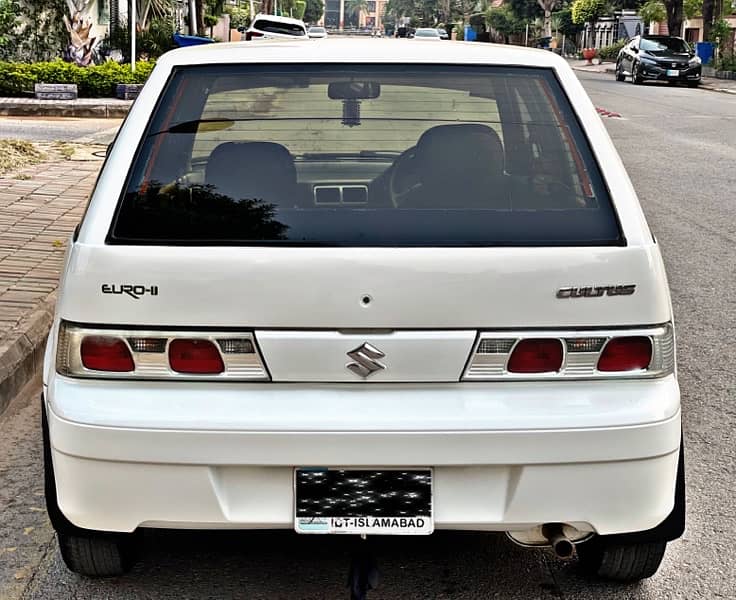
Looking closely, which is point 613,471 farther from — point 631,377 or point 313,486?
point 313,486

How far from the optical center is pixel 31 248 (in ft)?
26.4

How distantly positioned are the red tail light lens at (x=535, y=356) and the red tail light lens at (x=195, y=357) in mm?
753

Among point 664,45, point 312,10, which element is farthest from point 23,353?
point 312,10

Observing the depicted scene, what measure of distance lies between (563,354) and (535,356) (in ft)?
0.24

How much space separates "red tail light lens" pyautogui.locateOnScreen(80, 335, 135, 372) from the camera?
118 inches

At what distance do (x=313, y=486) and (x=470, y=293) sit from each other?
637mm

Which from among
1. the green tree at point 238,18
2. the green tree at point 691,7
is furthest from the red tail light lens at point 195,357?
the green tree at point 238,18

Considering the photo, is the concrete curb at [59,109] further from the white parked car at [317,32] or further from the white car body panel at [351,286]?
the white car body panel at [351,286]

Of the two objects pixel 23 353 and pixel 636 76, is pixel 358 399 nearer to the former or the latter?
pixel 23 353

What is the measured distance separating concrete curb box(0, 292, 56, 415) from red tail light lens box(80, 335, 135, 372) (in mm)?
2448

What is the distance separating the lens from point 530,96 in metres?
3.61

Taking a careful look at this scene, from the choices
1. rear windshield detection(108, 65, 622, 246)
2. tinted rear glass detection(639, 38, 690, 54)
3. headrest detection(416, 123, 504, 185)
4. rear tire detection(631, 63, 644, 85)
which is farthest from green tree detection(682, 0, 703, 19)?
headrest detection(416, 123, 504, 185)

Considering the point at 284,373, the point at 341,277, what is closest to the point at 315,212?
the point at 341,277

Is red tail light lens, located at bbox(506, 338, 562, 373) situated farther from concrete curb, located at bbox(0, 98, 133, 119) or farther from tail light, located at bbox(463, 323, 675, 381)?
concrete curb, located at bbox(0, 98, 133, 119)
